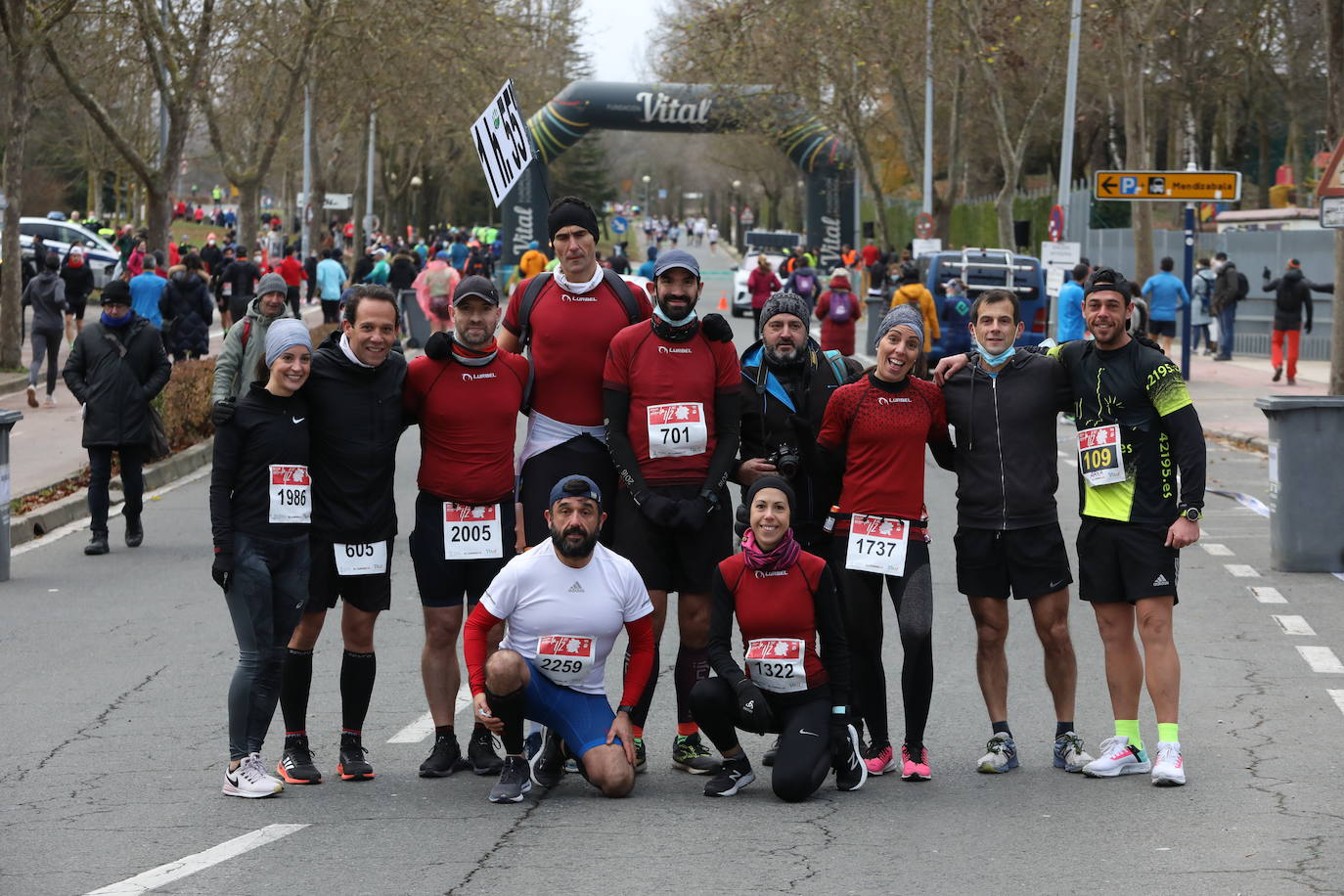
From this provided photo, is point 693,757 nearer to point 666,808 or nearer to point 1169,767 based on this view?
point 666,808

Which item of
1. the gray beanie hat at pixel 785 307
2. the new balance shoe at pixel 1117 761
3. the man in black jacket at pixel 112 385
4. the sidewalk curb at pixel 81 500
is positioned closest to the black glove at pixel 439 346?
the gray beanie hat at pixel 785 307

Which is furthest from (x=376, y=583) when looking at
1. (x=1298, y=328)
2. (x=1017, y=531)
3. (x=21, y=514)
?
(x=1298, y=328)

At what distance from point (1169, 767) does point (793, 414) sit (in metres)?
1.97

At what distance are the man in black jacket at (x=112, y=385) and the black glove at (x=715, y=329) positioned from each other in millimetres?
7419

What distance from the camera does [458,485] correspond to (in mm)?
7449

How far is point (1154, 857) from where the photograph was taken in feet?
20.1

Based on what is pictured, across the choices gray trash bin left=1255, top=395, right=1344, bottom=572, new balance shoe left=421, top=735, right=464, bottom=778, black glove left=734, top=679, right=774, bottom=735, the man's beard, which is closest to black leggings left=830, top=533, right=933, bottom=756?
black glove left=734, top=679, right=774, bottom=735

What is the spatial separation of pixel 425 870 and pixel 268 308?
6951 millimetres

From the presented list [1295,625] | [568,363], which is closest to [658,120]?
[1295,625]

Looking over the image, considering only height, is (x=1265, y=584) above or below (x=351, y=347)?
below

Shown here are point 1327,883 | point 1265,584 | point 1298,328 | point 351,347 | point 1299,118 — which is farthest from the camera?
point 1299,118

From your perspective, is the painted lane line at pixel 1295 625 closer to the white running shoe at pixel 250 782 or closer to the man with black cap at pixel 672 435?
the man with black cap at pixel 672 435

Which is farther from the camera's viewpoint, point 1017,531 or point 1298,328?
point 1298,328

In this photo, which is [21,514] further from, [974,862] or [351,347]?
[974,862]
